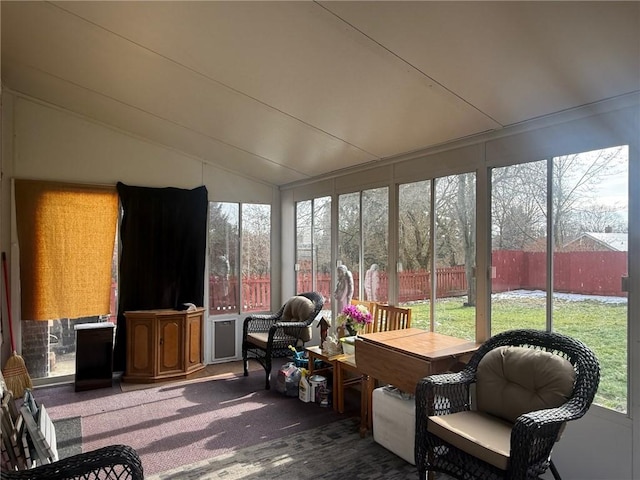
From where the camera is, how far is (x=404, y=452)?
8.82ft

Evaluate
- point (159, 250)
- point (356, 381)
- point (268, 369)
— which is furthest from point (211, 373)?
point (356, 381)

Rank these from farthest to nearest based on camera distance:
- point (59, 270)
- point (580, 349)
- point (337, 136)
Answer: point (59, 270), point (337, 136), point (580, 349)

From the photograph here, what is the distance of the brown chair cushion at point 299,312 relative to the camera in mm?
4414

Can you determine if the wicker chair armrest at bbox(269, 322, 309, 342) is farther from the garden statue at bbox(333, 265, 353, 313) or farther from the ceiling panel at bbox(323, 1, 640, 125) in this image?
the ceiling panel at bbox(323, 1, 640, 125)

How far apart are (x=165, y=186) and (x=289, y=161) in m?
1.54

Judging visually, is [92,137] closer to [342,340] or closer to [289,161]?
[289,161]

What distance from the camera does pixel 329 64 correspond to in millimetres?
2463

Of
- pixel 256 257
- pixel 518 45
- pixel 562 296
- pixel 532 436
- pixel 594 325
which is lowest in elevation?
pixel 532 436

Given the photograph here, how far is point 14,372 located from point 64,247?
1246 mm

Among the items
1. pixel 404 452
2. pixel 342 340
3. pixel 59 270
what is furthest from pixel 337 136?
pixel 59 270

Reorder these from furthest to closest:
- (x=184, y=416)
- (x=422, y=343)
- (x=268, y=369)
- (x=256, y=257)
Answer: (x=256, y=257) < (x=268, y=369) < (x=184, y=416) < (x=422, y=343)

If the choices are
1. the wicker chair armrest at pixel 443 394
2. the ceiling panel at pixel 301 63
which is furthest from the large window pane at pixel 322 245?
the wicker chair armrest at pixel 443 394

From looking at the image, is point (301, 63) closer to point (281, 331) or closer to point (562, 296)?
point (562, 296)

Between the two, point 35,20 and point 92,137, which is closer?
point 35,20
